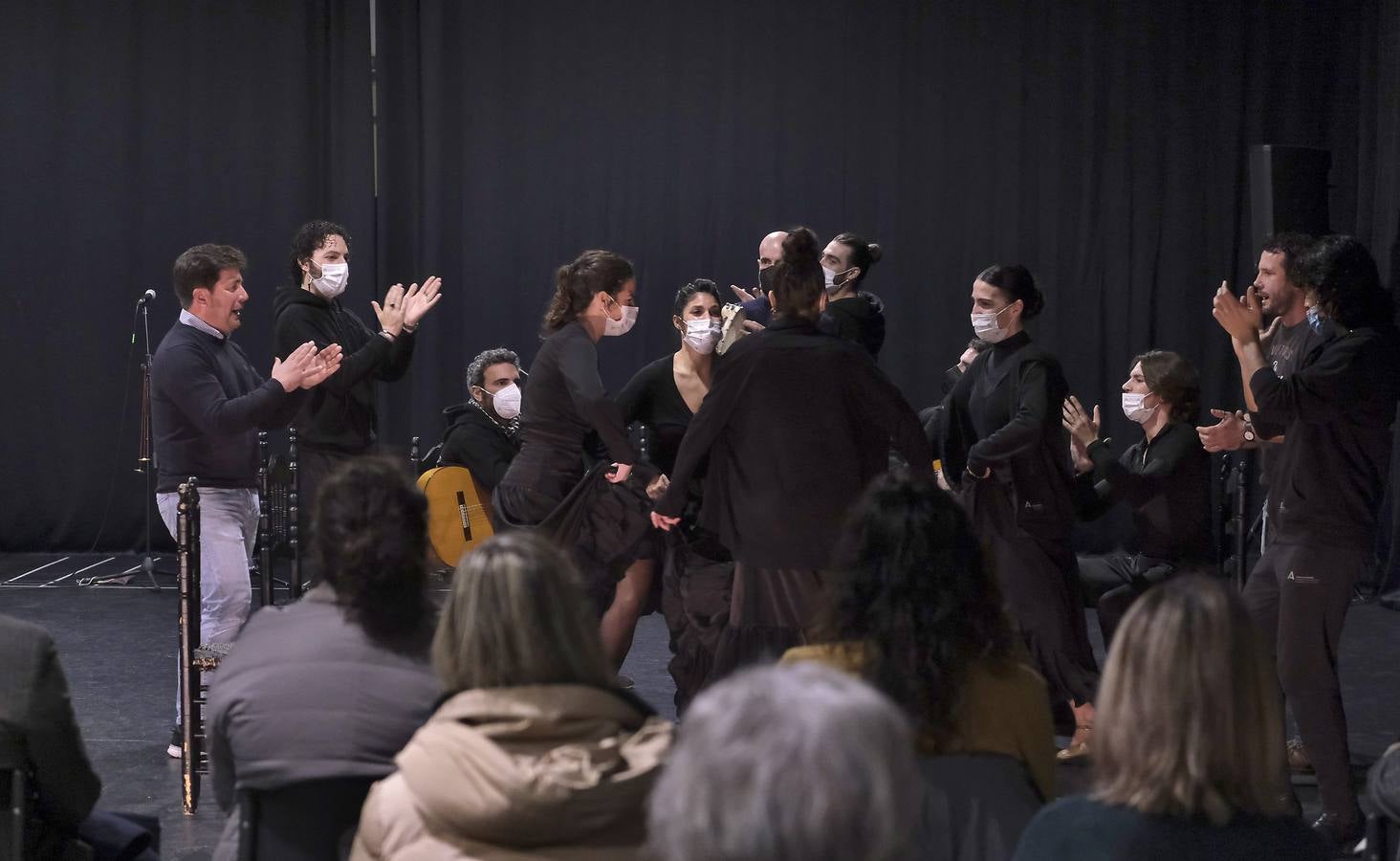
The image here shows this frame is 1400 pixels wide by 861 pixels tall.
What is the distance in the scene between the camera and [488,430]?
5.61 meters

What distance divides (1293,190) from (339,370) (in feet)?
9.97

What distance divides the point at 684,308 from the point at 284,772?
2.61 m

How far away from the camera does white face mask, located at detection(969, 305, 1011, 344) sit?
14.2 feet

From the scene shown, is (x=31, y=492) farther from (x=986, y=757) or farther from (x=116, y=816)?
(x=986, y=757)

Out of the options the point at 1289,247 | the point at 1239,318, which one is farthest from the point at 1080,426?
the point at 1239,318

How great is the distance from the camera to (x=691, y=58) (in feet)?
26.0

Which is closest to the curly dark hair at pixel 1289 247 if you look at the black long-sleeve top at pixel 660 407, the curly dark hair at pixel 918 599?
the black long-sleeve top at pixel 660 407

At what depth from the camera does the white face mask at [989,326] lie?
4.32m

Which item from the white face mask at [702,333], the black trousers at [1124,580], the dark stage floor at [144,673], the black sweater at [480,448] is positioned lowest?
the dark stage floor at [144,673]

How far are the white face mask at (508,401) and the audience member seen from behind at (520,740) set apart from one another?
3549 mm

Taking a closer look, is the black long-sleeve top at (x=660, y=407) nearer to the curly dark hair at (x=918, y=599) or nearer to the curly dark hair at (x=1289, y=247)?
the curly dark hair at (x=1289, y=247)

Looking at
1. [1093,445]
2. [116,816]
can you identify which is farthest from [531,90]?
[116,816]

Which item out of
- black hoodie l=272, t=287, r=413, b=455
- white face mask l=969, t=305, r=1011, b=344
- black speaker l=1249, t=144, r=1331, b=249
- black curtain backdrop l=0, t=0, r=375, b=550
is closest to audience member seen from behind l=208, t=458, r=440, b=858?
white face mask l=969, t=305, r=1011, b=344

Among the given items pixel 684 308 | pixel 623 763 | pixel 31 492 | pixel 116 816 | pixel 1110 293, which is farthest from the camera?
pixel 31 492
